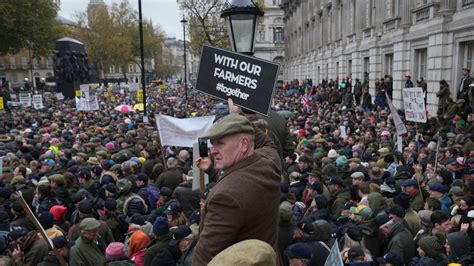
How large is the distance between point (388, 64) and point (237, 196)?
78.7ft

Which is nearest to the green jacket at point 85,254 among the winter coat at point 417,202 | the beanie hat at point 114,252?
the beanie hat at point 114,252

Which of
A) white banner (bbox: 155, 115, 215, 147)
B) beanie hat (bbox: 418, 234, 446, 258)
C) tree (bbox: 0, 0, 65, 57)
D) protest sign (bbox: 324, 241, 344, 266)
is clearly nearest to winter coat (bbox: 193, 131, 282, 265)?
protest sign (bbox: 324, 241, 344, 266)

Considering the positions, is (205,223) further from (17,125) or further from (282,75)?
(282,75)

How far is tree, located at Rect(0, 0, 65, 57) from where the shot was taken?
4478 centimetres

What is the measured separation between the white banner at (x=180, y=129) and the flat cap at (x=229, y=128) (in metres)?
6.70

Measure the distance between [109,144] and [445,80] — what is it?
1216cm

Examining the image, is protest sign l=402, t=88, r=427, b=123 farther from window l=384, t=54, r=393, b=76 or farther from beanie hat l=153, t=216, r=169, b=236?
window l=384, t=54, r=393, b=76

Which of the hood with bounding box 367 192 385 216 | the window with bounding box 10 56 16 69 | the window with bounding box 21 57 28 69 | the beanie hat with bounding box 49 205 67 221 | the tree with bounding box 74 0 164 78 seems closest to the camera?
the hood with bounding box 367 192 385 216

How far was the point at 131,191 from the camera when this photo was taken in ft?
25.2

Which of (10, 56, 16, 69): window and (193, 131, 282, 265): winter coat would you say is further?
(10, 56, 16, 69): window

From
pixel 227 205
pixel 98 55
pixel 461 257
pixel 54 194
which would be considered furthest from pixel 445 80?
pixel 98 55

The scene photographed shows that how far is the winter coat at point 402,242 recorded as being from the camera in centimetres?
530

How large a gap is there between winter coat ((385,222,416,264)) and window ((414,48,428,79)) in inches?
625

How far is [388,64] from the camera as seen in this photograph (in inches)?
965
